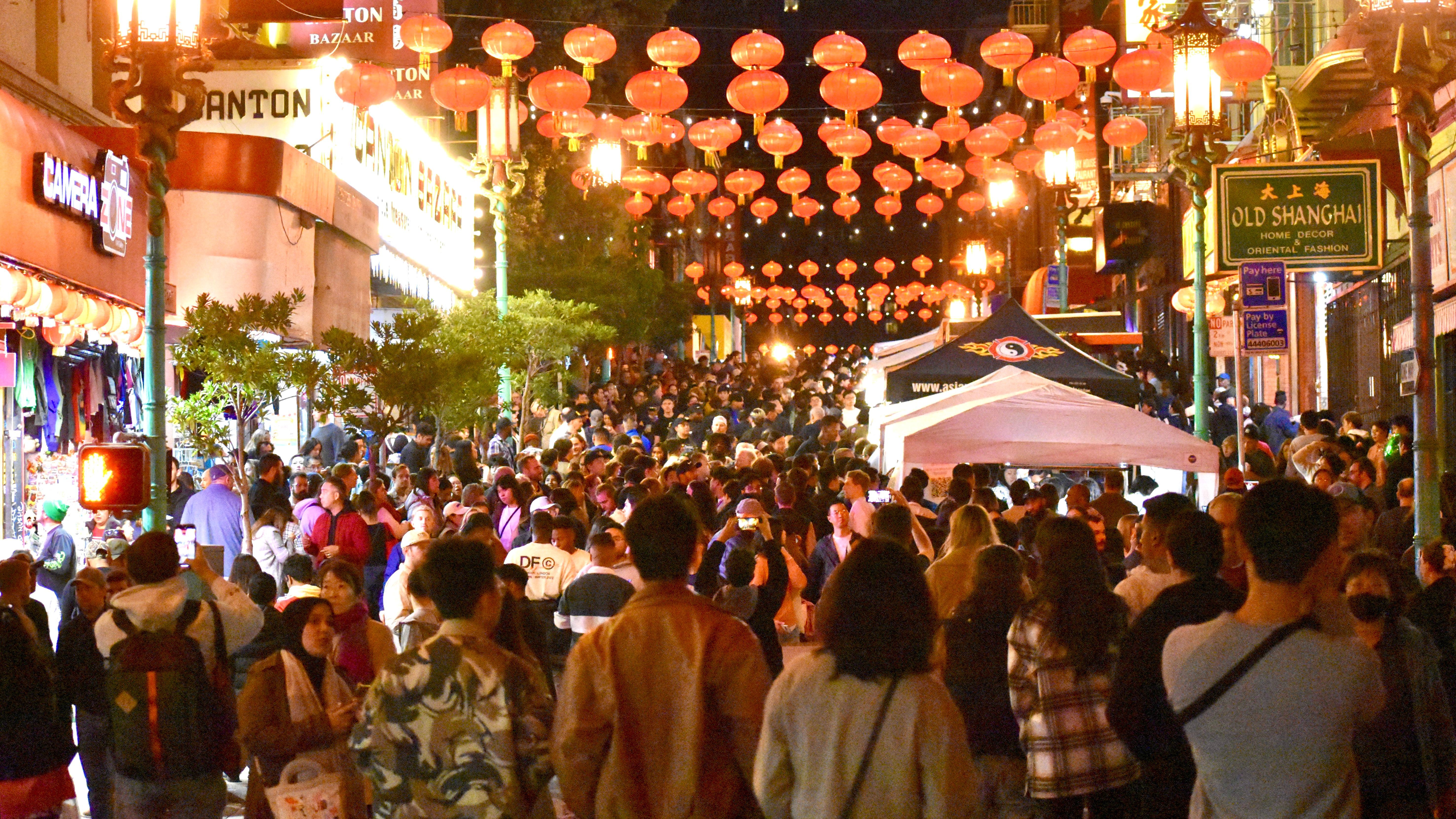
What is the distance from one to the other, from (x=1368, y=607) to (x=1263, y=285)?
9890 millimetres

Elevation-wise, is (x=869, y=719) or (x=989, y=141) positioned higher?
(x=989, y=141)

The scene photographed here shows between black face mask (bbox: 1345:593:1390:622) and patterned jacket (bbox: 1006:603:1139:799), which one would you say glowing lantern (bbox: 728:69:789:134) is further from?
black face mask (bbox: 1345:593:1390:622)

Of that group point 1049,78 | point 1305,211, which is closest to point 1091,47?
point 1049,78

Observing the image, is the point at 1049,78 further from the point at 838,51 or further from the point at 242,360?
the point at 242,360

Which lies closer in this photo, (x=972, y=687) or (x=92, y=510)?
(x=972, y=687)

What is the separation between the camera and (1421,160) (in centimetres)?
1097

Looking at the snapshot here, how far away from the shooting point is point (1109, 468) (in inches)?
546

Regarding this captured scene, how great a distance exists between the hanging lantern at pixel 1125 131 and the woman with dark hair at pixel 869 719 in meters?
19.6

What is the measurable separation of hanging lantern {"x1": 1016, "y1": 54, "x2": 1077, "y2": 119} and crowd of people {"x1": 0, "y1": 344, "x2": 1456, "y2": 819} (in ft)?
37.0

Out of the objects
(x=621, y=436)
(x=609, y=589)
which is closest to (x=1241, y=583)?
(x=609, y=589)

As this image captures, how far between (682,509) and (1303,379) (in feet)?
82.7

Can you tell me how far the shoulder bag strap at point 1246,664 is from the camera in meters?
4.09

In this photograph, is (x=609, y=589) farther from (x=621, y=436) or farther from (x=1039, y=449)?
(x=621, y=436)

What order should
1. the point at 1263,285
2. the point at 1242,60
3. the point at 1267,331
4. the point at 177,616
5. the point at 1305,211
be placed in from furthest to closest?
the point at 1242,60 < the point at 1305,211 < the point at 1267,331 < the point at 1263,285 < the point at 177,616
